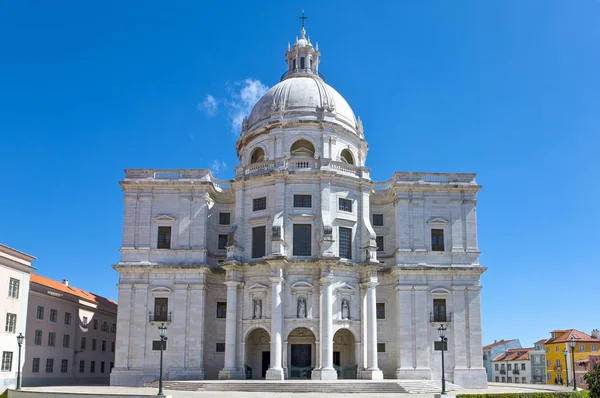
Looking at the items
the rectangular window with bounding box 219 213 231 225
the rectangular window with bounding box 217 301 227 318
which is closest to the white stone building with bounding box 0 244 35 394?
the rectangular window with bounding box 217 301 227 318

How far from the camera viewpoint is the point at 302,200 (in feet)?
164

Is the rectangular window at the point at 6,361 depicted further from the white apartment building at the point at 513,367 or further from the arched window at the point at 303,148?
the white apartment building at the point at 513,367

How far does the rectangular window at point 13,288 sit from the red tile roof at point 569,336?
196 ft

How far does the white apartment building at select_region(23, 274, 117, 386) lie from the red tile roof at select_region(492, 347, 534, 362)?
55.2 meters

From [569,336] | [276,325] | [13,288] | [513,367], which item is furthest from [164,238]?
[513,367]

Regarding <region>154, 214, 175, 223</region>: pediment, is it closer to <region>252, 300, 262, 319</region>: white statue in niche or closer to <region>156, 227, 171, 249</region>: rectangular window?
<region>156, 227, 171, 249</region>: rectangular window

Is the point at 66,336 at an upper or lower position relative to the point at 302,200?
lower

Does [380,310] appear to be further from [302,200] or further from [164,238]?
[164,238]

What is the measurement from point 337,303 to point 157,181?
17001mm

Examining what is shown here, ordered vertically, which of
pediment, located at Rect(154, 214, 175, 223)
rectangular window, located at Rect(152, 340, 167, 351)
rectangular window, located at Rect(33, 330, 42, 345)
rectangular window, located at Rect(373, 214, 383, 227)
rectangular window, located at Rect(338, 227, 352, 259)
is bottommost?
rectangular window, located at Rect(152, 340, 167, 351)

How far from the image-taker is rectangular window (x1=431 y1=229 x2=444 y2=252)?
1994 inches

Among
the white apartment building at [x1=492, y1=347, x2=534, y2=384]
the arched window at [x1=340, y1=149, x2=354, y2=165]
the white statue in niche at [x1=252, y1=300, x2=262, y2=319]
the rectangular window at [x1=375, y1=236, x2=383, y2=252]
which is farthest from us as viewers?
the white apartment building at [x1=492, y1=347, x2=534, y2=384]

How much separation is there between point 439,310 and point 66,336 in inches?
1267

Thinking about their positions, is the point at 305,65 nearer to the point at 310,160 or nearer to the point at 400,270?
the point at 310,160
